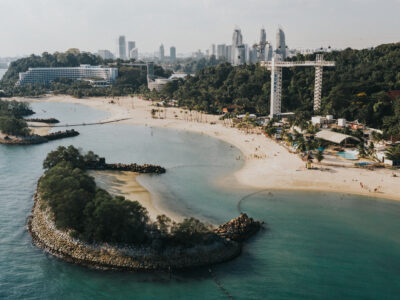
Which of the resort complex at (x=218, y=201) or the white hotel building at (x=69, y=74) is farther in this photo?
the white hotel building at (x=69, y=74)

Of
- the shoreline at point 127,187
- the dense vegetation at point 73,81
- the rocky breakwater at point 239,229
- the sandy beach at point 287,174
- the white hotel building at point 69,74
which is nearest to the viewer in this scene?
the rocky breakwater at point 239,229

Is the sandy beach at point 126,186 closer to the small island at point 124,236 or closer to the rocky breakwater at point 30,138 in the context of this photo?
the small island at point 124,236

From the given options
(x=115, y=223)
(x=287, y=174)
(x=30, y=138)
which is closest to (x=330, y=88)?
(x=287, y=174)

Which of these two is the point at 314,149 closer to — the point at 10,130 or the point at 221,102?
the point at 221,102

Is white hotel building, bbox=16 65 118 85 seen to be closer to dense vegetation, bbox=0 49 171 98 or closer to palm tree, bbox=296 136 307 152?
dense vegetation, bbox=0 49 171 98

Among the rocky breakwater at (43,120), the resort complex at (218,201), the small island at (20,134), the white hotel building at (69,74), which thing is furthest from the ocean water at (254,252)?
the white hotel building at (69,74)

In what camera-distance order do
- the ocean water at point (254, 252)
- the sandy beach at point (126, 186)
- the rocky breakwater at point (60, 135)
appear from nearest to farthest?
the ocean water at point (254, 252), the sandy beach at point (126, 186), the rocky breakwater at point (60, 135)

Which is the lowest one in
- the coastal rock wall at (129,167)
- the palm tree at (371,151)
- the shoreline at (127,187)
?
the shoreline at (127,187)

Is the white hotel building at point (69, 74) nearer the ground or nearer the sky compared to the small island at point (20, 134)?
nearer the sky

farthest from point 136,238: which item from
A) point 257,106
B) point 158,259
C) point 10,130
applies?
point 257,106

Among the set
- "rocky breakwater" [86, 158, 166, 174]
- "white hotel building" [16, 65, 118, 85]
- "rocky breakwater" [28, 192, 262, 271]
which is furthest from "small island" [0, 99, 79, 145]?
"white hotel building" [16, 65, 118, 85]
